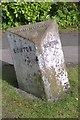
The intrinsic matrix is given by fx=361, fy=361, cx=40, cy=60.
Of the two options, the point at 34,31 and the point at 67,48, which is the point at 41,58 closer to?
the point at 34,31

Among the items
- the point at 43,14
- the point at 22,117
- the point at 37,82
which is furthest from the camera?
the point at 43,14

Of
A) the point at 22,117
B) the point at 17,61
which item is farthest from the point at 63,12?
the point at 22,117

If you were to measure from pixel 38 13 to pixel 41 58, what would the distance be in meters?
4.14

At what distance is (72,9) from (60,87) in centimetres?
463

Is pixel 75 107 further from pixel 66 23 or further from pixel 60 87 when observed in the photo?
pixel 66 23

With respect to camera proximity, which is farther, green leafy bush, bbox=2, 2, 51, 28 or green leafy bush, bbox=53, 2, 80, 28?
green leafy bush, bbox=53, 2, 80, 28

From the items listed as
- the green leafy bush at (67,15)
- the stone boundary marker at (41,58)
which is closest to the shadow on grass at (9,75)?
the stone boundary marker at (41,58)

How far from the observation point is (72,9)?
34.2ft

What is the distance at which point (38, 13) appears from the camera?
32.7 ft

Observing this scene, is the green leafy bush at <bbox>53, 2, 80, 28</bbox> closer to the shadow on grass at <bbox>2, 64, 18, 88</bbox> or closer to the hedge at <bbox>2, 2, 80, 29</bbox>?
the hedge at <bbox>2, 2, 80, 29</bbox>

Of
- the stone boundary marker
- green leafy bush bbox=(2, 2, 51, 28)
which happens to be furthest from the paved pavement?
the stone boundary marker

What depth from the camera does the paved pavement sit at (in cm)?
830

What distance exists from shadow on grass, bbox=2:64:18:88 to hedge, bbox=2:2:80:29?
235 centimetres

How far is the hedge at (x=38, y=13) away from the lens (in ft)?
32.0
